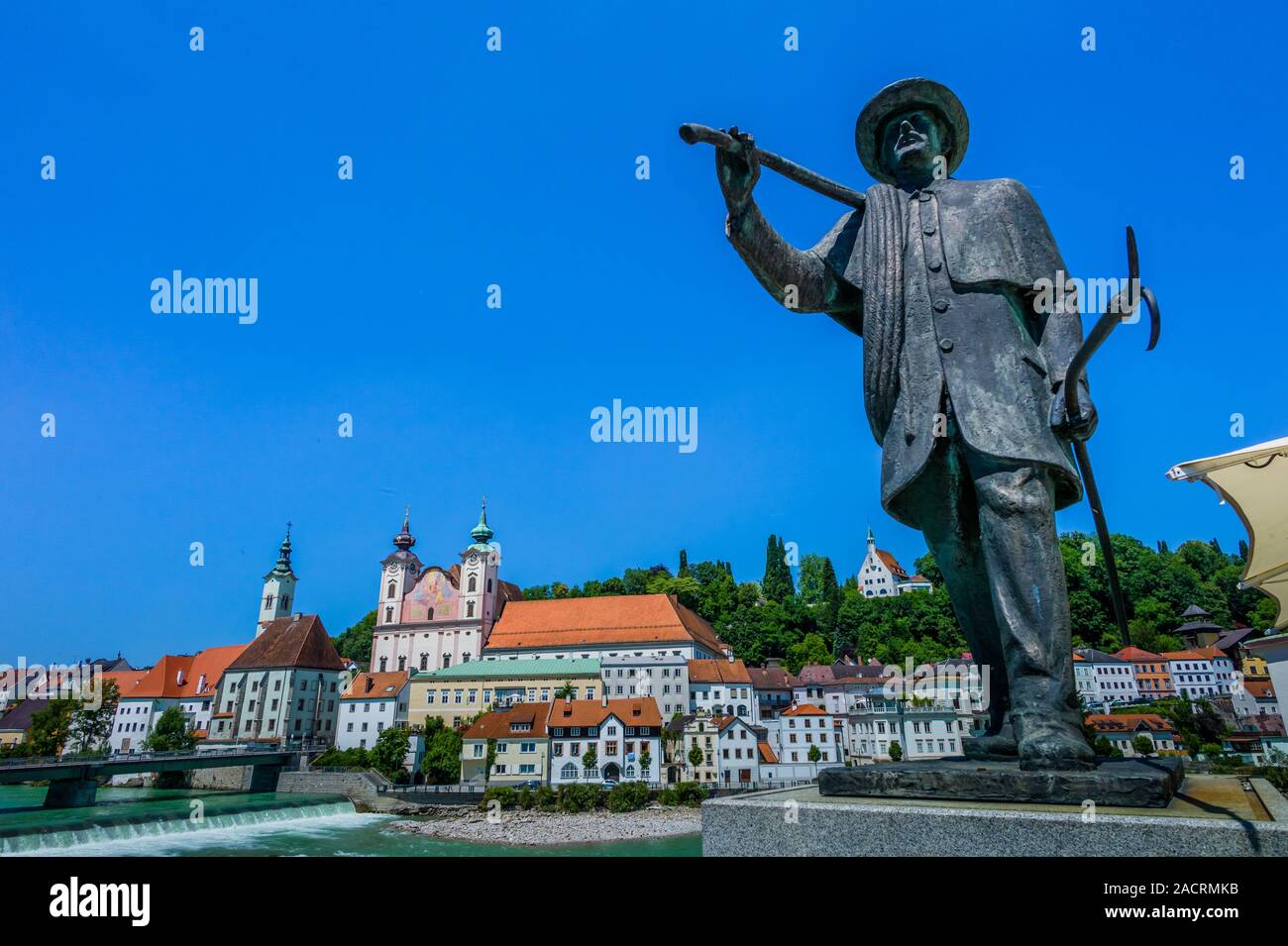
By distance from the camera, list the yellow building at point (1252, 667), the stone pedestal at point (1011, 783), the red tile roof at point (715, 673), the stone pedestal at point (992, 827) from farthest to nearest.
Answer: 1. the yellow building at point (1252, 667)
2. the red tile roof at point (715, 673)
3. the stone pedestal at point (1011, 783)
4. the stone pedestal at point (992, 827)

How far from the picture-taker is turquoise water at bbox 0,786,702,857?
34.3 meters

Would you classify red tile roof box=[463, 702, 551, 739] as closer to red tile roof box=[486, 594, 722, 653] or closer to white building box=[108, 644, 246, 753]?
red tile roof box=[486, 594, 722, 653]

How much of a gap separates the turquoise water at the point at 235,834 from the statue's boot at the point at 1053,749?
95.8 feet

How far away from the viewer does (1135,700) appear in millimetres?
76875

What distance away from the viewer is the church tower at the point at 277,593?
317 ft

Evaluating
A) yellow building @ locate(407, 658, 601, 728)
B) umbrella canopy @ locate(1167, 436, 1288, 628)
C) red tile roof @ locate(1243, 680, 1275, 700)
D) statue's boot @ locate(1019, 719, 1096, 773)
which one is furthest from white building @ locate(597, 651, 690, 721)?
statue's boot @ locate(1019, 719, 1096, 773)

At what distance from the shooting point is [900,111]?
460 cm

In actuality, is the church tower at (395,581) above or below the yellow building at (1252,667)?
above

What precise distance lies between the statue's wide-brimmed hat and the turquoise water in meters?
29.5

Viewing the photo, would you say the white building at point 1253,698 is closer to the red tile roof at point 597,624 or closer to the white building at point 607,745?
the red tile roof at point 597,624

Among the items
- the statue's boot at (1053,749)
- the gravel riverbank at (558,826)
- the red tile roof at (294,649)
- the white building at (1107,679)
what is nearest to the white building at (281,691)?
the red tile roof at (294,649)

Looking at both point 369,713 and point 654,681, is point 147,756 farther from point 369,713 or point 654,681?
point 654,681
